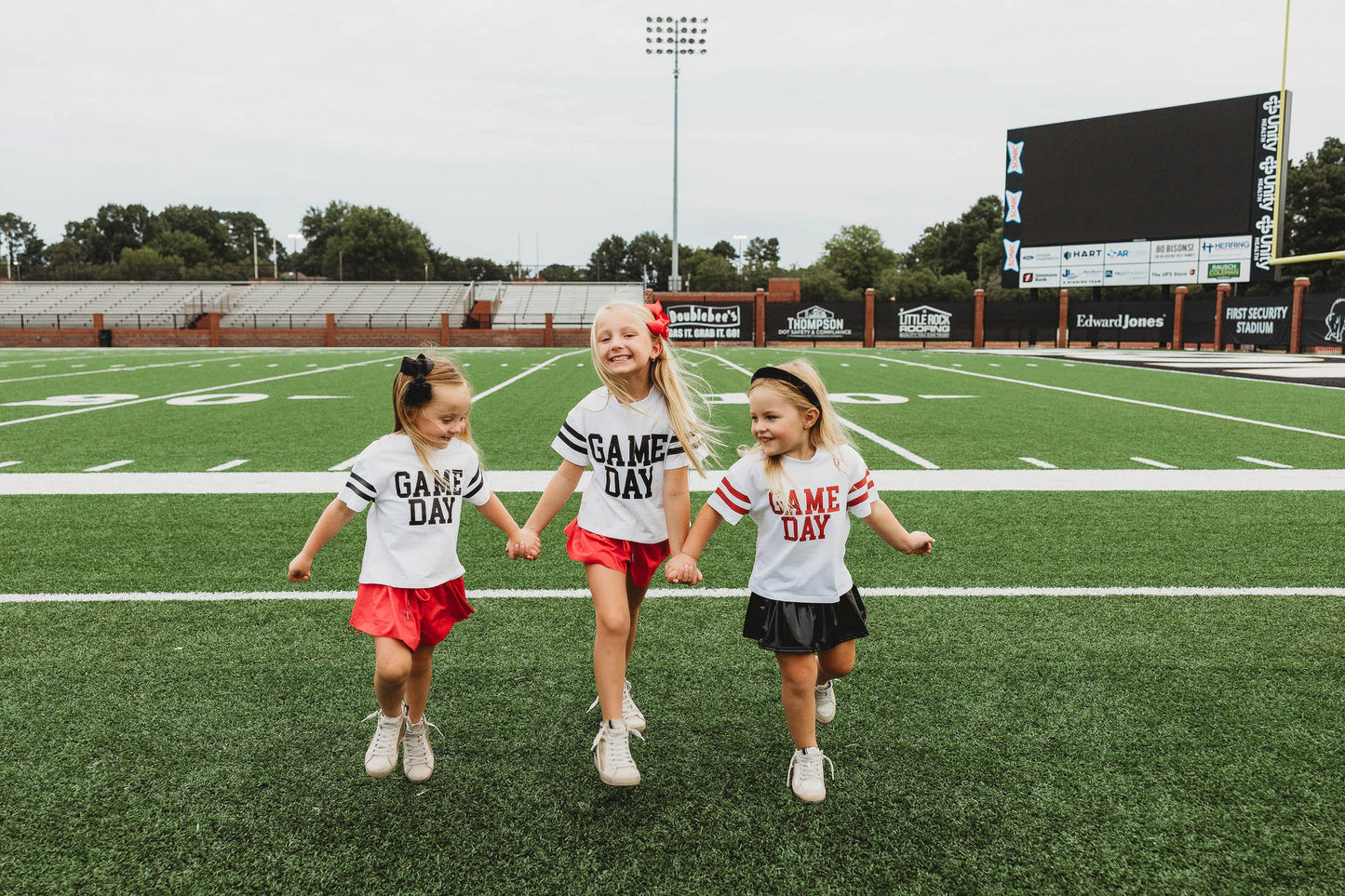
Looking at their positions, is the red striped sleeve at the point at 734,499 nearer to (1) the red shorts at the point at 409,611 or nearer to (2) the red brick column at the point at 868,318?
(1) the red shorts at the point at 409,611

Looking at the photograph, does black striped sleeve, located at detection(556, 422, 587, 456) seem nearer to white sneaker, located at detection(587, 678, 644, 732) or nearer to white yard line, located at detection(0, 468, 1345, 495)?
white sneaker, located at detection(587, 678, 644, 732)

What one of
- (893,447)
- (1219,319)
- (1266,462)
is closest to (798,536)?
(893,447)

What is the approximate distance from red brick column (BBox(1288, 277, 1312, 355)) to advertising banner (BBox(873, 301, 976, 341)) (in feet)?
38.7

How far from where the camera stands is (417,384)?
2.83m

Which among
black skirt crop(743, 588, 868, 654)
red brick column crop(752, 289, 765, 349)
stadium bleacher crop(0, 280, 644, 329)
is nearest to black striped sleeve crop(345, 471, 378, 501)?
black skirt crop(743, 588, 868, 654)

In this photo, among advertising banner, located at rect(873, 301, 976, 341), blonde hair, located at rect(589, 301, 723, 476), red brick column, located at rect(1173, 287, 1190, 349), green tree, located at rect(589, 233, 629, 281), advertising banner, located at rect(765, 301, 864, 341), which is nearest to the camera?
blonde hair, located at rect(589, 301, 723, 476)

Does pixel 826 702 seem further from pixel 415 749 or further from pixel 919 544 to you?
pixel 415 749

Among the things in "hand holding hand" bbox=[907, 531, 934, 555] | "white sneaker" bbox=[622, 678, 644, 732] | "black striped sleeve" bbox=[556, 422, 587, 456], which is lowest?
"white sneaker" bbox=[622, 678, 644, 732]

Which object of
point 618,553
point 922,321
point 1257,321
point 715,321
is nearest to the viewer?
point 618,553

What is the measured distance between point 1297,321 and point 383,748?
37.3m

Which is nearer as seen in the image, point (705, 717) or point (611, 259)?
point (705, 717)

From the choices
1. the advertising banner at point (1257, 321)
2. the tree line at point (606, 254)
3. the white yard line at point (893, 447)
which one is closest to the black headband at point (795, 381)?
the white yard line at point (893, 447)

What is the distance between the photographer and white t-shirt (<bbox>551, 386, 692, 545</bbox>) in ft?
10.3

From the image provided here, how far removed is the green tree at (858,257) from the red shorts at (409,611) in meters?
89.9
